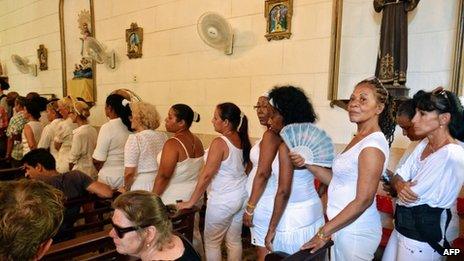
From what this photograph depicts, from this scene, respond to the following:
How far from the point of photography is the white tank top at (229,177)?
222cm

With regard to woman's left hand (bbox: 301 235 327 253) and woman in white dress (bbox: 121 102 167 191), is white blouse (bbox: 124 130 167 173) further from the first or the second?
woman's left hand (bbox: 301 235 327 253)

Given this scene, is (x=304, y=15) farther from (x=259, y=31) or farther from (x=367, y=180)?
(x=367, y=180)

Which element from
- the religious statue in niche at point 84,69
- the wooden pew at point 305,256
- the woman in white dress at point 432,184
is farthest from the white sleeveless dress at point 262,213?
the religious statue in niche at point 84,69

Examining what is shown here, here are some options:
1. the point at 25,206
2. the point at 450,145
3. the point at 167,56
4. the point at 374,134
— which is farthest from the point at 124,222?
the point at 167,56

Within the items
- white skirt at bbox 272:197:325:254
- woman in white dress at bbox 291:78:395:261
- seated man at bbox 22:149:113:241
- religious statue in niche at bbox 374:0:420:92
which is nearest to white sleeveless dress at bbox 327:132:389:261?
woman in white dress at bbox 291:78:395:261

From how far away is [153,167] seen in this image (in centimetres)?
260

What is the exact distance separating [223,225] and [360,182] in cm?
114

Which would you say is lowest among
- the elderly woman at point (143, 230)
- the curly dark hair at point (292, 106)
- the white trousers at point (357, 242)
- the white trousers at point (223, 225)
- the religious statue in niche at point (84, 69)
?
the white trousers at point (223, 225)

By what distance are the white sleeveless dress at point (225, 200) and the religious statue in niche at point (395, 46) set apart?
49.7 inches

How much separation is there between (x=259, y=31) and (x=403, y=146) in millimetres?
1739

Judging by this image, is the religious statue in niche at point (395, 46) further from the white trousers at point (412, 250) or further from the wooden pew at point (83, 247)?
the wooden pew at point (83, 247)

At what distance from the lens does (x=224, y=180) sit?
2240mm

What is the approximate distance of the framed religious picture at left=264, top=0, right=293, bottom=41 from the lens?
10.6 ft

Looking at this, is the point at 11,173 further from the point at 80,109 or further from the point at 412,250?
the point at 412,250
